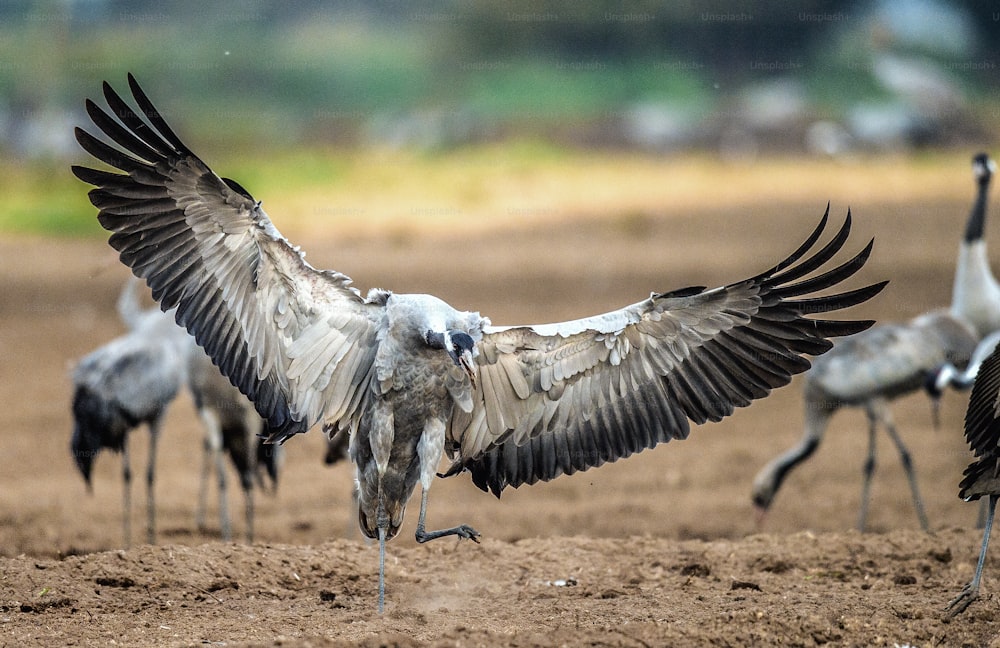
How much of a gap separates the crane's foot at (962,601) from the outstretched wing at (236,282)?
9.32ft

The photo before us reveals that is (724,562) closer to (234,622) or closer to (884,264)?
(234,622)

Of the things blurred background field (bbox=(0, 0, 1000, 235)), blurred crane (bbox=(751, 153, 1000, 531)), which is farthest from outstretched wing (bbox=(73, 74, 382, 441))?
blurred background field (bbox=(0, 0, 1000, 235))

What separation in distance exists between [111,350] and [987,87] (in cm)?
2488

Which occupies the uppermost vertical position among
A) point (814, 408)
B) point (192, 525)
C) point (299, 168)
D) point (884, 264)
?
point (299, 168)

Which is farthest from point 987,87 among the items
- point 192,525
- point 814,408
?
point 192,525

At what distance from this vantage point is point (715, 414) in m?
5.75

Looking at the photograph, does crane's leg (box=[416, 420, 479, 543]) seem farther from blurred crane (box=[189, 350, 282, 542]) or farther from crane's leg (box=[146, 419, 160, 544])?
crane's leg (box=[146, 419, 160, 544])

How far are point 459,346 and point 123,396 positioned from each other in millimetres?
4069

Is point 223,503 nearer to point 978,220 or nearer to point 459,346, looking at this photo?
point 459,346

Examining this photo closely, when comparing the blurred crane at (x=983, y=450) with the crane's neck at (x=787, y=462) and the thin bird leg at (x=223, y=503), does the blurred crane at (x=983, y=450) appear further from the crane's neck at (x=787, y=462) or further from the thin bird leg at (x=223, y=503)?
the thin bird leg at (x=223, y=503)

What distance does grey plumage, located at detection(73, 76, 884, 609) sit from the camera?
5.45 metres

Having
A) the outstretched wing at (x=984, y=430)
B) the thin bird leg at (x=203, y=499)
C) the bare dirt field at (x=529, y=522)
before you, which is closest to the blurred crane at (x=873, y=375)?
the bare dirt field at (x=529, y=522)

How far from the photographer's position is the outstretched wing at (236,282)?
5.41m

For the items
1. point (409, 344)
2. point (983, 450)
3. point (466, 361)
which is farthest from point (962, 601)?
point (409, 344)
